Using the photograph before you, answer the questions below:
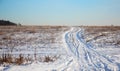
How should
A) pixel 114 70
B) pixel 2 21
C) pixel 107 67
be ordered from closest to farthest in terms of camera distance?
1. pixel 114 70
2. pixel 107 67
3. pixel 2 21

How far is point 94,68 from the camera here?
12.3 meters

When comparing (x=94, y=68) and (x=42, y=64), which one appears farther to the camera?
(x=42, y=64)

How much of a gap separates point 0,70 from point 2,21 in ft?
303

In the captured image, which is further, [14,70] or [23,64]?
[23,64]

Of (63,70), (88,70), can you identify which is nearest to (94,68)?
(88,70)

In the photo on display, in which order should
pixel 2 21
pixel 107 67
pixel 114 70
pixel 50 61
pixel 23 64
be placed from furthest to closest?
pixel 2 21, pixel 50 61, pixel 23 64, pixel 107 67, pixel 114 70

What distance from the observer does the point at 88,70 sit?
38.8ft

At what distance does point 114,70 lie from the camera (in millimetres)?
11727

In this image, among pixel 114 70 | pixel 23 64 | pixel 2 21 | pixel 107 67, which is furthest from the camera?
pixel 2 21

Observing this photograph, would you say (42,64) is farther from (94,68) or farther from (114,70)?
(114,70)

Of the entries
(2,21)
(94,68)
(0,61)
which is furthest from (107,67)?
(2,21)

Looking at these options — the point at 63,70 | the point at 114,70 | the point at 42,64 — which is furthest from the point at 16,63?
the point at 114,70

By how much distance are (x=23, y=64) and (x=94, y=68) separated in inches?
173

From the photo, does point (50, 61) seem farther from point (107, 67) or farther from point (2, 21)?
point (2, 21)
